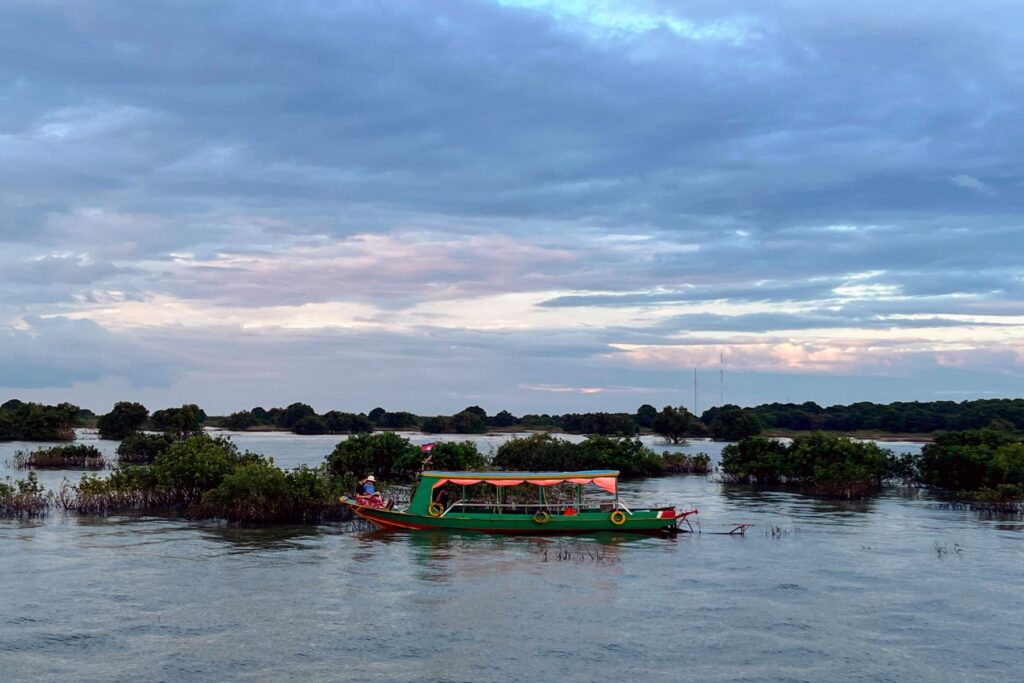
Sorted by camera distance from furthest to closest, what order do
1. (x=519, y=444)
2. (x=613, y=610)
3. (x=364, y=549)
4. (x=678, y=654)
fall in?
(x=519, y=444) → (x=364, y=549) → (x=613, y=610) → (x=678, y=654)

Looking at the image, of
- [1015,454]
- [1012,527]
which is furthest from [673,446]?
[1012,527]

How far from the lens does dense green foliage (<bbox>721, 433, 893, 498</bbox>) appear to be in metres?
53.2

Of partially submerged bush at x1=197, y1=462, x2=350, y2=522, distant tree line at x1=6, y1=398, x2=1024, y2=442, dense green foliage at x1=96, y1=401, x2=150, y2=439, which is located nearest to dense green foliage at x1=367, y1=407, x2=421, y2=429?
distant tree line at x1=6, y1=398, x2=1024, y2=442

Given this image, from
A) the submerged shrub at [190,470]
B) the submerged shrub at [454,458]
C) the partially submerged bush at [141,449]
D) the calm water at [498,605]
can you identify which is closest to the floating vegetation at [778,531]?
the calm water at [498,605]

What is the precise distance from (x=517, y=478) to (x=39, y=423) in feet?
295

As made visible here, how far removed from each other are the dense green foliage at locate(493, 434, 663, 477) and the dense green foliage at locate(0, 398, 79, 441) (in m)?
63.3

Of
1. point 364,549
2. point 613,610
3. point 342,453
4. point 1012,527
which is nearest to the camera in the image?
point 613,610

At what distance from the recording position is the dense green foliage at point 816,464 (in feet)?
174

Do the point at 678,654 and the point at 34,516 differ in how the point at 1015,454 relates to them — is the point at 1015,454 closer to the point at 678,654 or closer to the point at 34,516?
the point at 678,654

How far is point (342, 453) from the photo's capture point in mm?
56625

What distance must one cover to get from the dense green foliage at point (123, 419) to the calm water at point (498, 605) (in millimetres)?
88470

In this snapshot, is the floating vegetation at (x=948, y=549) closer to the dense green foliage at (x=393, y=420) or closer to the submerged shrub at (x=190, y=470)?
the submerged shrub at (x=190, y=470)

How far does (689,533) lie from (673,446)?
91100 millimetres

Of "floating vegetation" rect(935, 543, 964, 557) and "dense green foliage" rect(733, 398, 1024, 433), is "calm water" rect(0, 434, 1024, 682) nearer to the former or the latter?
"floating vegetation" rect(935, 543, 964, 557)
